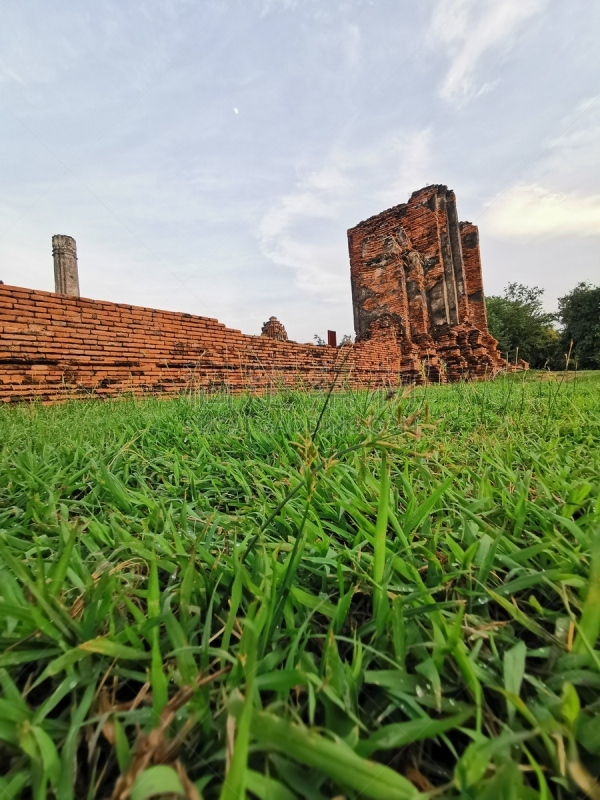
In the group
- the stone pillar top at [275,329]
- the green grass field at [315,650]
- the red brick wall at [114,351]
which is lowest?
the green grass field at [315,650]

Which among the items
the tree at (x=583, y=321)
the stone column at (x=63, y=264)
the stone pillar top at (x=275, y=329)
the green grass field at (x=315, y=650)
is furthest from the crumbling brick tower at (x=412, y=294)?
the tree at (x=583, y=321)

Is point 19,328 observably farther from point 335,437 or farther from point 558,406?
point 558,406

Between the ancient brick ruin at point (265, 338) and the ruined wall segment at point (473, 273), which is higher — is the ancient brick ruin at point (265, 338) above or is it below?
below

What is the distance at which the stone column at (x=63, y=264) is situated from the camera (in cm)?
773

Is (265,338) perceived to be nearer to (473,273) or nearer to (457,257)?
(457,257)

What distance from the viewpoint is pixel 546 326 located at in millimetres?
29297

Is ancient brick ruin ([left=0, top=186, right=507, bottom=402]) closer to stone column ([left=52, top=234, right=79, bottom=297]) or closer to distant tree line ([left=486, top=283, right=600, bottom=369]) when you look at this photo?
stone column ([left=52, top=234, right=79, bottom=297])

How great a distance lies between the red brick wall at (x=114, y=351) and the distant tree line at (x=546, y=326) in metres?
19.7

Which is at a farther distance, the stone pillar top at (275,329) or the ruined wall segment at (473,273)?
the ruined wall segment at (473,273)

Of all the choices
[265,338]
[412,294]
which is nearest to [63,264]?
[265,338]

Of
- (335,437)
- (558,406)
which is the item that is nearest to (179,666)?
(335,437)

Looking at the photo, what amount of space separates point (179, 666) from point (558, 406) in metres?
2.88

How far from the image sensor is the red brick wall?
4.79m

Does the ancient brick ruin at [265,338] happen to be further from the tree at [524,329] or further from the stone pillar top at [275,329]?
the tree at [524,329]
